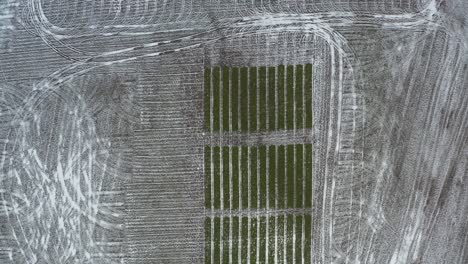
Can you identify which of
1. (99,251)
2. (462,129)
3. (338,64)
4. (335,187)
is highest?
(338,64)

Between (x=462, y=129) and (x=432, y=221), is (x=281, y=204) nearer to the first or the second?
(x=432, y=221)

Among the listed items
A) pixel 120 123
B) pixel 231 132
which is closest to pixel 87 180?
pixel 120 123

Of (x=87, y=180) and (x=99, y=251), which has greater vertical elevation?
→ (x=87, y=180)

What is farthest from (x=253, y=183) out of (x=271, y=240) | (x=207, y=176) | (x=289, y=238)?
(x=289, y=238)

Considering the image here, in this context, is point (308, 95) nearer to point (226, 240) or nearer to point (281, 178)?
point (281, 178)

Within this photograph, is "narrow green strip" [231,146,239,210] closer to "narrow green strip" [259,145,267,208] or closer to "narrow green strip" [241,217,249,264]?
"narrow green strip" [241,217,249,264]

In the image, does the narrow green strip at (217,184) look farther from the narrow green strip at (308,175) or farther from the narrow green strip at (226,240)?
the narrow green strip at (308,175)
